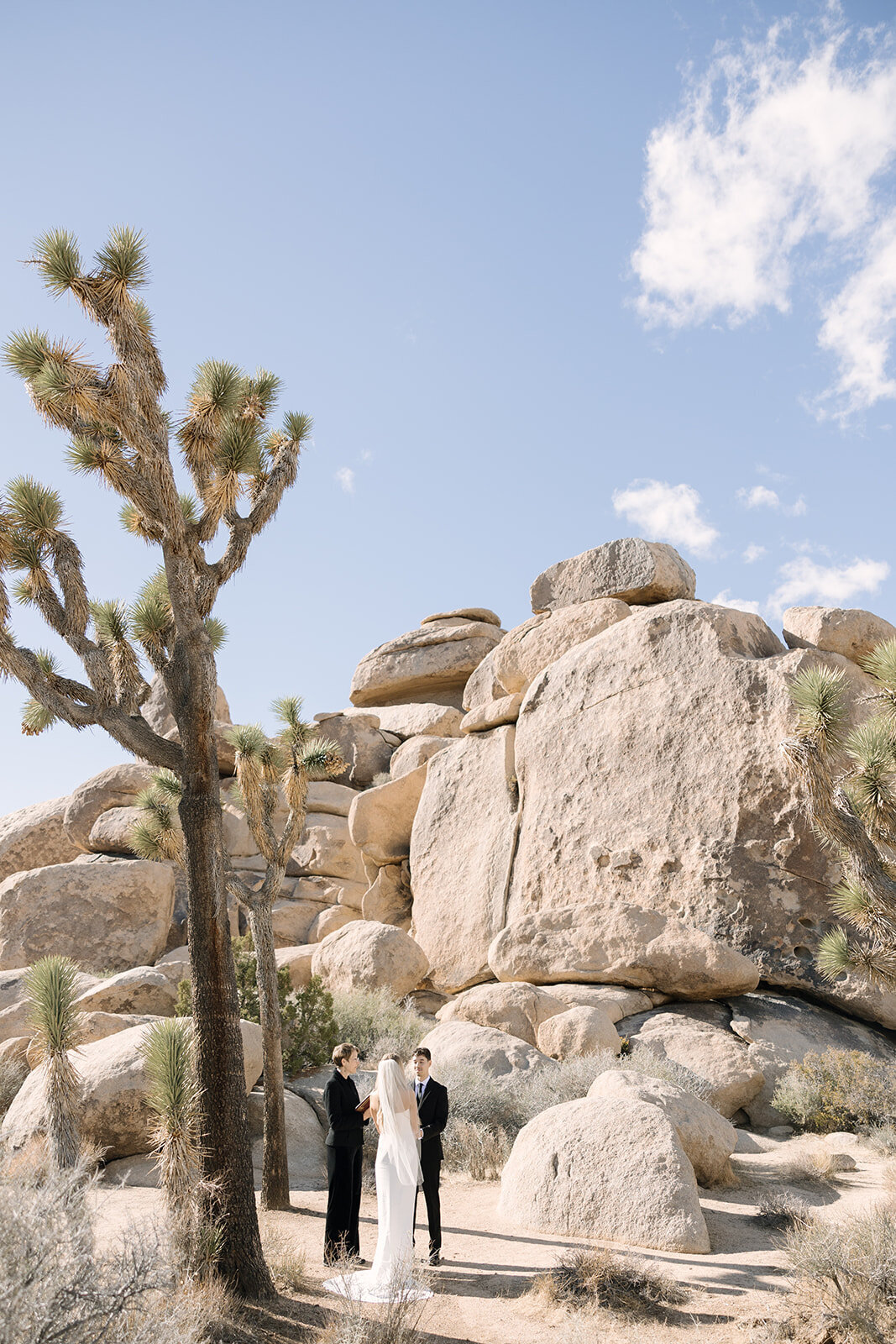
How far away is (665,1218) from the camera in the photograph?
734cm

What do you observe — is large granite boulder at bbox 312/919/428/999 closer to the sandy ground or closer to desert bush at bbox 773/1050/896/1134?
the sandy ground

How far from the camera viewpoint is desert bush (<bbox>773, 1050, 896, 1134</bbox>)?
36.0 ft

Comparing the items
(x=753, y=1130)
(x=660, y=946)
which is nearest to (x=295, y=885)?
(x=660, y=946)

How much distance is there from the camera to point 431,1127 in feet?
25.0

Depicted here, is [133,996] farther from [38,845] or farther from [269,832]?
[38,845]

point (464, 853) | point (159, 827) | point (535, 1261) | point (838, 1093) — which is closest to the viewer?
point (535, 1261)

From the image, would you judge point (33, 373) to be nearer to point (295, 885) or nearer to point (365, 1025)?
point (365, 1025)

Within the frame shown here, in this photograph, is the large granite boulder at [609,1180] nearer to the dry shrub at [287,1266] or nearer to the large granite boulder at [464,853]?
the dry shrub at [287,1266]

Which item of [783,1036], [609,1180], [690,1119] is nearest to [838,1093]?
[783,1036]

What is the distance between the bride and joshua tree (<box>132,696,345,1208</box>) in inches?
94.5

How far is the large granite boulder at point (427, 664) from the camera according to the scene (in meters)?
29.4

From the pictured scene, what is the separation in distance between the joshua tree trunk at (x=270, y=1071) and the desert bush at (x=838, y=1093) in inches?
Result: 229

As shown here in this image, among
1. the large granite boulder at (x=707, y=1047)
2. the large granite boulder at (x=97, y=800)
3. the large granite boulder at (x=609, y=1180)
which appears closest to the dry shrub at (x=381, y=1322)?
the large granite boulder at (x=609, y=1180)

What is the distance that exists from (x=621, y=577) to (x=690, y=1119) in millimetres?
12715
